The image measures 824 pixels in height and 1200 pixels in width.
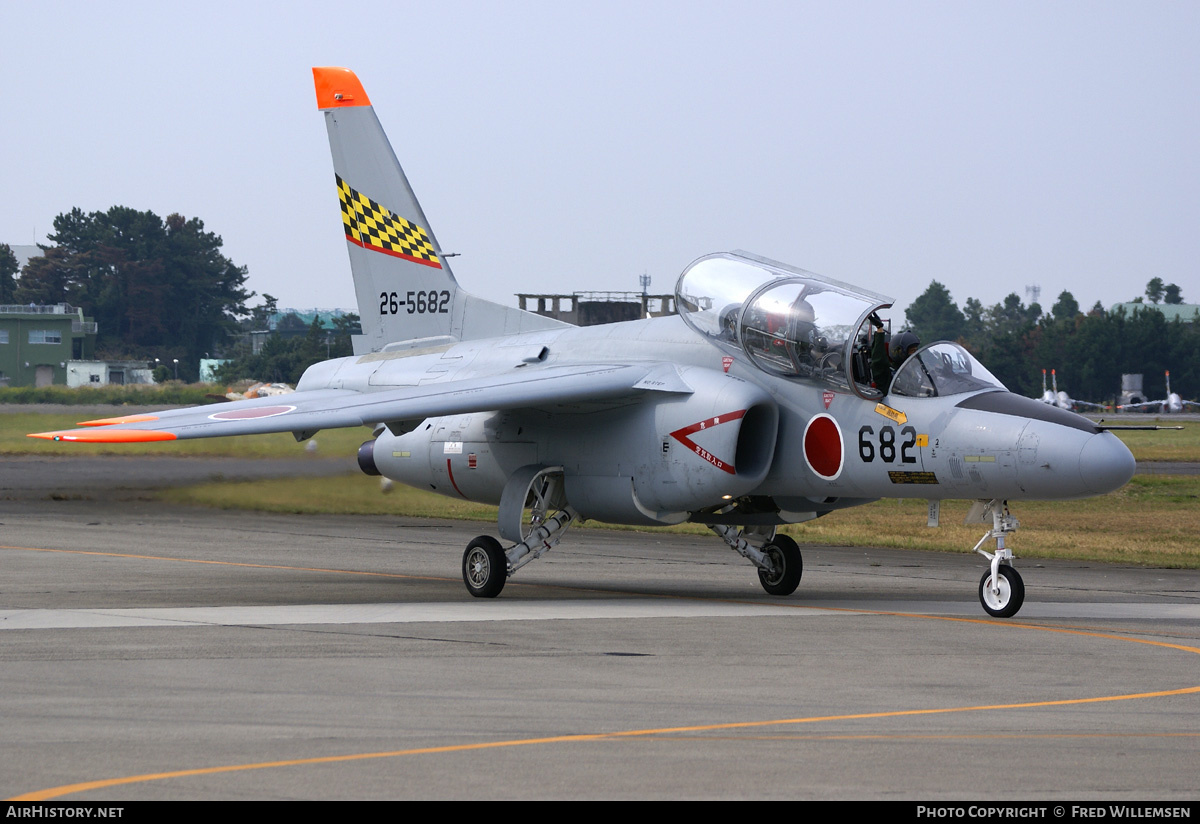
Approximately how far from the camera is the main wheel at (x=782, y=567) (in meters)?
15.1

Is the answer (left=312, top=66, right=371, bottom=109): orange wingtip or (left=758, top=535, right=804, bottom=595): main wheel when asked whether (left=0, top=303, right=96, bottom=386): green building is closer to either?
(left=312, top=66, right=371, bottom=109): orange wingtip

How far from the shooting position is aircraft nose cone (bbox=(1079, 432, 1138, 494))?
11.6 metres

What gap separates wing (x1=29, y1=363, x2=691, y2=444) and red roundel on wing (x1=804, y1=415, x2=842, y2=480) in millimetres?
1311

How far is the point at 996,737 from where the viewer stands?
7266 millimetres

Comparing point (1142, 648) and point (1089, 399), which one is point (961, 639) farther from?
point (1089, 399)

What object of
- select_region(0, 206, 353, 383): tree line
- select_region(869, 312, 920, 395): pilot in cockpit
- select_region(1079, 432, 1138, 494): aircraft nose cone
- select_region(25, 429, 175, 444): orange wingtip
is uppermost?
select_region(0, 206, 353, 383): tree line

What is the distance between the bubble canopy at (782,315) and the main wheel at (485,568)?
3.21 meters

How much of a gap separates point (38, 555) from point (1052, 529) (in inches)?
700

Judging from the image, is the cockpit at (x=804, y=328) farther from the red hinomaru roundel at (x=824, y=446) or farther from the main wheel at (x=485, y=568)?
the main wheel at (x=485, y=568)

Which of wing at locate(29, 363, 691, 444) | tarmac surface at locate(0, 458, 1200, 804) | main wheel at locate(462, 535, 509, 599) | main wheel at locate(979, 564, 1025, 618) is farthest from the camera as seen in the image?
main wheel at locate(462, 535, 509, 599)

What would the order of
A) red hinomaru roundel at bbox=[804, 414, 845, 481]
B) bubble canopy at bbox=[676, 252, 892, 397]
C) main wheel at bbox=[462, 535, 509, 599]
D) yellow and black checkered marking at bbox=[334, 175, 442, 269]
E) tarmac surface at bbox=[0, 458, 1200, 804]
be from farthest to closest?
1. yellow and black checkered marking at bbox=[334, 175, 442, 269]
2. main wheel at bbox=[462, 535, 509, 599]
3. red hinomaru roundel at bbox=[804, 414, 845, 481]
4. bubble canopy at bbox=[676, 252, 892, 397]
5. tarmac surface at bbox=[0, 458, 1200, 804]

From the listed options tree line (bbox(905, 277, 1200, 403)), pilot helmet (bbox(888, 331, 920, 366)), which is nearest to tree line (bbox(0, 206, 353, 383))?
tree line (bbox(905, 277, 1200, 403))

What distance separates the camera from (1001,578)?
40.5 feet
